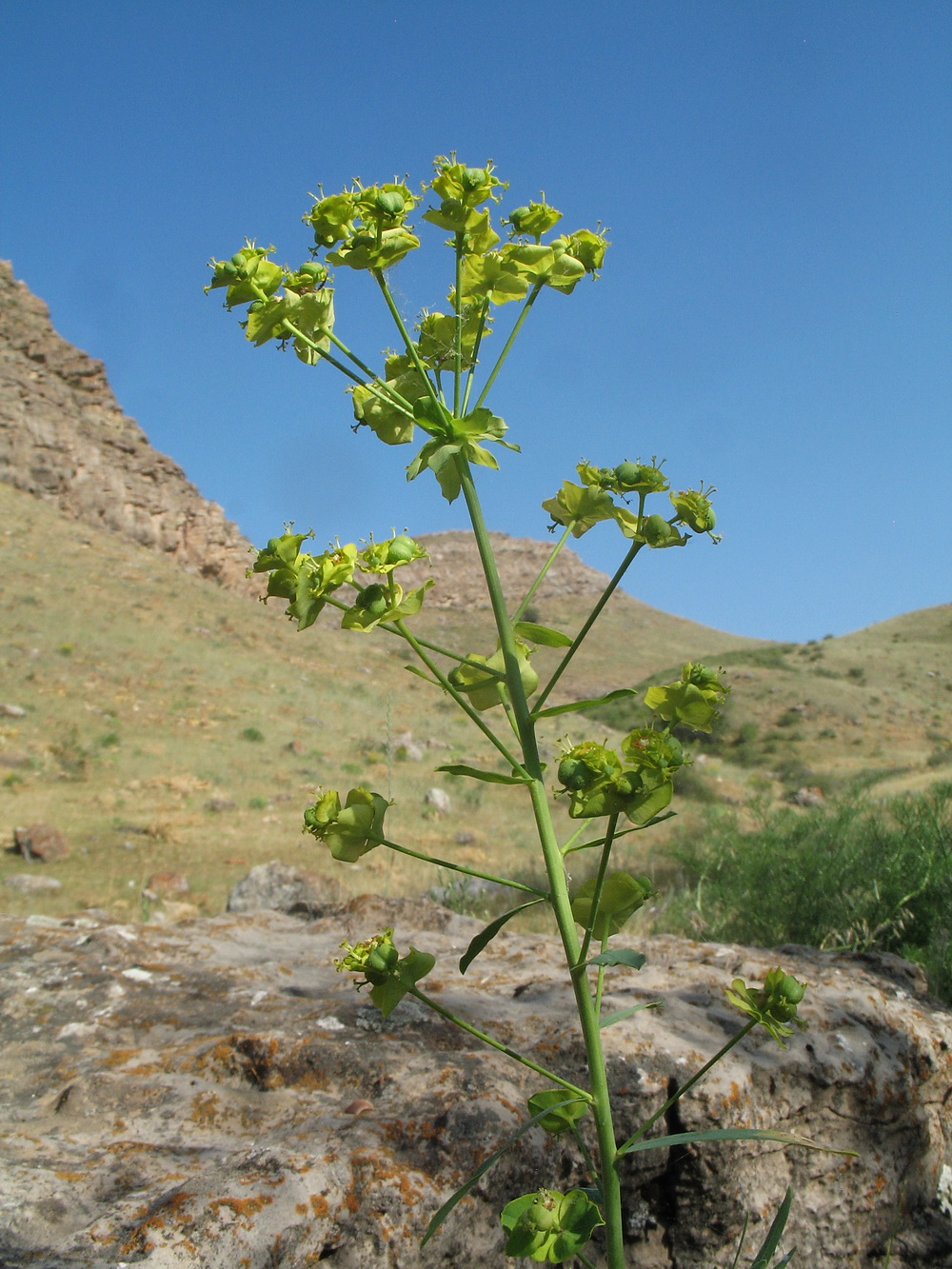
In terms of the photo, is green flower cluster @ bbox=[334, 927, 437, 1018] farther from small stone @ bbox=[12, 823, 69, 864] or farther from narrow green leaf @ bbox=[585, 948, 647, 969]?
small stone @ bbox=[12, 823, 69, 864]

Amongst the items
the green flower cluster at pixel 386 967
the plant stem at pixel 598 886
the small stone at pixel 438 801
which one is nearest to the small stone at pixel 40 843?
the small stone at pixel 438 801

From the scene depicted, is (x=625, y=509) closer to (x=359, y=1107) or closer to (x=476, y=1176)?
(x=476, y=1176)

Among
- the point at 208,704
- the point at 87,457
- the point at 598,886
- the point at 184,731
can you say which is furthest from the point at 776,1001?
the point at 87,457

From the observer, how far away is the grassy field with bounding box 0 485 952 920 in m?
9.98

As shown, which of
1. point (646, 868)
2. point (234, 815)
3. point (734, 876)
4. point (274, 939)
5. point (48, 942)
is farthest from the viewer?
point (234, 815)

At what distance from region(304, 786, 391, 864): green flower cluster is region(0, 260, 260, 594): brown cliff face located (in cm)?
3213

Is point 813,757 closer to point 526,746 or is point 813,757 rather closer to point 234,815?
point 234,815

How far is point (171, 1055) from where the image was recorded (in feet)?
7.64

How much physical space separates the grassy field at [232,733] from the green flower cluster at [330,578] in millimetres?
375

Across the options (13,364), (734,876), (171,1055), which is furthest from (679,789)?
(13,364)

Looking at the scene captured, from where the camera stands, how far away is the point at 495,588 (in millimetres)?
1396

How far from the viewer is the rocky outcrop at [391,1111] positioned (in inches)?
64.9

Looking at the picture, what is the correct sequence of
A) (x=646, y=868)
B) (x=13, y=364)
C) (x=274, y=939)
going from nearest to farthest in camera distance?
(x=274, y=939) → (x=646, y=868) → (x=13, y=364)

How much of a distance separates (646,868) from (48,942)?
6.60 metres
